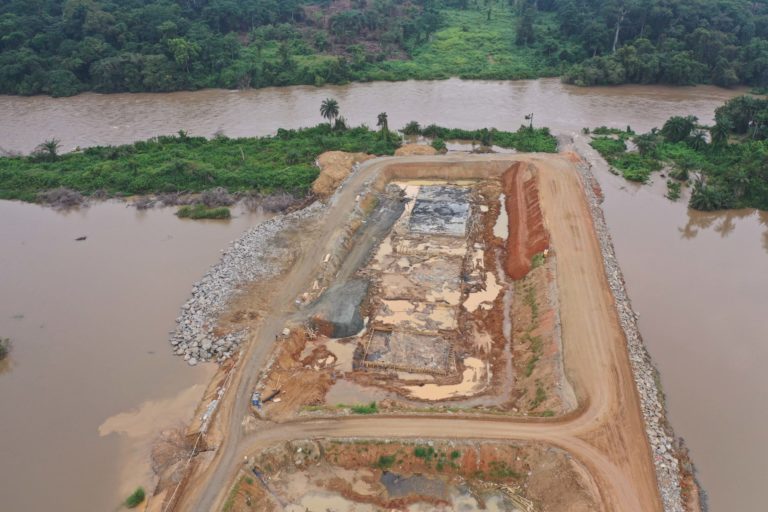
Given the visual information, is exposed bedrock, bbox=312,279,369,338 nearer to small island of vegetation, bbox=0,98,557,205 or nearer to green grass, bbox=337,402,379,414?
green grass, bbox=337,402,379,414

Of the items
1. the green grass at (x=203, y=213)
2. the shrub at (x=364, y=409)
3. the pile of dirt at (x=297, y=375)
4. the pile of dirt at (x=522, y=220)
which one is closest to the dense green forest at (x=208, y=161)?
the green grass at (x=203, y=213)

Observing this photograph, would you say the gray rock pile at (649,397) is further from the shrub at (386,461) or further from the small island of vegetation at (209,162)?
the small island of vegetation at (209,162)

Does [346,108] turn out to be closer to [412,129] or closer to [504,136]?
[412,129]

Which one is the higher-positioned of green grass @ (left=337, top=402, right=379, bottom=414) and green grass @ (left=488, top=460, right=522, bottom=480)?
green grass @ (left=337, top=402, right=379, bottom=414)

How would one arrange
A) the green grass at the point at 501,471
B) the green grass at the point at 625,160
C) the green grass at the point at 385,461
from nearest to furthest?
the green grass at the point at 501,471, the green grass at the point at 385,461, the green grass at the point at 625,160

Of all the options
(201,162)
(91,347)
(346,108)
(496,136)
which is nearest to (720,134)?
(496,136)

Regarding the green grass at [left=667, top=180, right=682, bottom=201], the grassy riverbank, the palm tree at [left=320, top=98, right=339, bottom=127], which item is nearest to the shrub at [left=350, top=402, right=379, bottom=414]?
the grassy riverbank

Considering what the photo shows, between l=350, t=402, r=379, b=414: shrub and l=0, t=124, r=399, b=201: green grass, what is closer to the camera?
l=350, t=402, r=379, b=414: shrub
